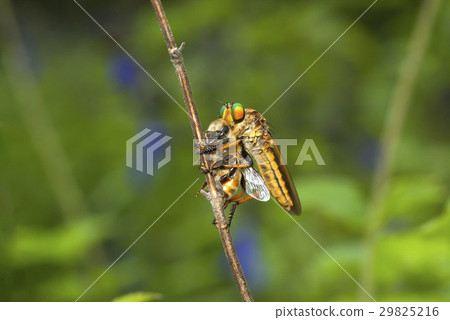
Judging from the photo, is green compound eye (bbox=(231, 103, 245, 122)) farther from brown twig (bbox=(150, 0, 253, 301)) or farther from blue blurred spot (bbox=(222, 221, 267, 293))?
blue blurred spot (bbox=(222, 221, 267, 293))

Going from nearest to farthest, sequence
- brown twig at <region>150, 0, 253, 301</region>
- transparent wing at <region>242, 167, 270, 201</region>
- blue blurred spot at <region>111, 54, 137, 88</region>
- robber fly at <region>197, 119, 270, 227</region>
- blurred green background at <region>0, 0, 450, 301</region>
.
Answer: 1. brown twig at <region>150, 0, 253, 301</region>
2. robber fly at <region>197, 119, 270, 227</region>
3. transparent wing at <region>242, 167, 270, 201</region>
4. blurred green background at <region>0, 0, 450, 301</region>
5. blue blurred spot at <region>111, 54, 137, 88</region>

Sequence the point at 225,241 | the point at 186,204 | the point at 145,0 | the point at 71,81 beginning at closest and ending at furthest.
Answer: the point at 225,241, the point at 186,204, the point at 71,81, the point at 145,0

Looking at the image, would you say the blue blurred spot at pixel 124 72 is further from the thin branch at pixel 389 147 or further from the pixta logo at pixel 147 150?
the thin branch at pixel 389 147

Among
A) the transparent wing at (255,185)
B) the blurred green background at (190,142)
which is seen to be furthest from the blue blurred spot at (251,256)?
the transparent wing at (255,185)

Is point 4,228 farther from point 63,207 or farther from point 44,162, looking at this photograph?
point 44,162

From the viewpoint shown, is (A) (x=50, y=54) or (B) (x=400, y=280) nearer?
(B) (x=400, y=280)

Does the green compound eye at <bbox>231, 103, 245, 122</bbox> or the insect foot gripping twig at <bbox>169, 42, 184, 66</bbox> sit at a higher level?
the green compound eye at <bbox>231, 103, 245, 122</bbox>

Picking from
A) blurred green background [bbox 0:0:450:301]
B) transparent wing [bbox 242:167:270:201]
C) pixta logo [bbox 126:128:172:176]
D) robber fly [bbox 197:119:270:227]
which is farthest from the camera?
pixta logo [bbox 126:128:172:176]

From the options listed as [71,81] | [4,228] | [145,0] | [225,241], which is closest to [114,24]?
[145,0]

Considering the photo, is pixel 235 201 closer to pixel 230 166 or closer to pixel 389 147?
pixel 230 166

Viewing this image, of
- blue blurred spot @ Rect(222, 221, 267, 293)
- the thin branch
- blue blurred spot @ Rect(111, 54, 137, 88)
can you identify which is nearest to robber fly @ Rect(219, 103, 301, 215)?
the thin branch
